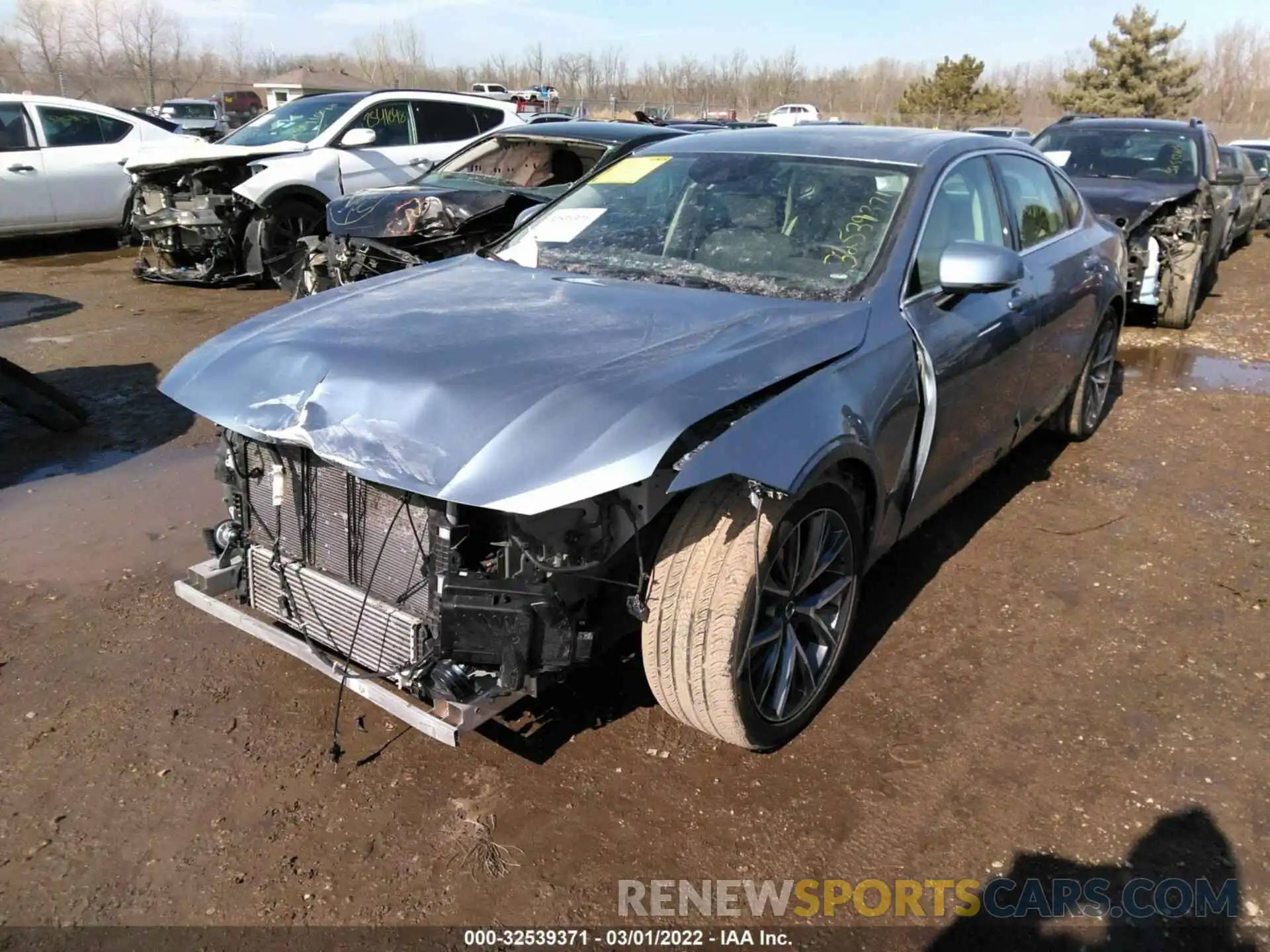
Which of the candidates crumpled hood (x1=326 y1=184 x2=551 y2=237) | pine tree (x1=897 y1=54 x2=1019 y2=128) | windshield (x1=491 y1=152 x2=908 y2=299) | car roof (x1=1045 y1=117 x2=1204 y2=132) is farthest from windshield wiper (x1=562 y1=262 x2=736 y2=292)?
pine tree (x1=897 y1=54 x2=1019 y2=128)

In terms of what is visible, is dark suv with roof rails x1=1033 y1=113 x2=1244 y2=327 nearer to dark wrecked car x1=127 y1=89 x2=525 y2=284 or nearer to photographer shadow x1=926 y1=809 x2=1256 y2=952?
dark wrecked car x1=127 y1=89 x2=525 y2=284

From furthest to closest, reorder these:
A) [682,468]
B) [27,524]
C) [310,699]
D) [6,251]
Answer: [6,251], [27,524], [310,699], [682,468]

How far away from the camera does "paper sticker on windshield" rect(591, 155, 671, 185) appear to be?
4.10m

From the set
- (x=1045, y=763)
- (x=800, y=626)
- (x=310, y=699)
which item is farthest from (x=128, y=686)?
(x=1045, y=763)

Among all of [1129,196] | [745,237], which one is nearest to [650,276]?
[745,237]

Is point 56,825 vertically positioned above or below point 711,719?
below

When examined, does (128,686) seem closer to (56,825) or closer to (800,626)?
(56,825)

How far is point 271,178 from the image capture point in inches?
359

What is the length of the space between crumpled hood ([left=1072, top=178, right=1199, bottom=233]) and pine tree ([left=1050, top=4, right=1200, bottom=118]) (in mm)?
38622

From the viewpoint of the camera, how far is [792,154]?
3820 mm

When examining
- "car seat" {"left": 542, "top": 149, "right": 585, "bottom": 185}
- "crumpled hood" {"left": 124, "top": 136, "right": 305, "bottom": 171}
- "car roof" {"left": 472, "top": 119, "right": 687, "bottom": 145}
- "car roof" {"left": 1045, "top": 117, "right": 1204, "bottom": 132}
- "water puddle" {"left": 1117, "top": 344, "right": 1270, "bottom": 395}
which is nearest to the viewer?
"water puddle" {"left": 1117, "top": 344, "right": 1270, "bottom": 395}

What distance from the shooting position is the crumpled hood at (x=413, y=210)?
6641 mm

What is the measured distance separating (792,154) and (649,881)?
2740 millimetres

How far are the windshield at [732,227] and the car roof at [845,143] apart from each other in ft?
0.22
